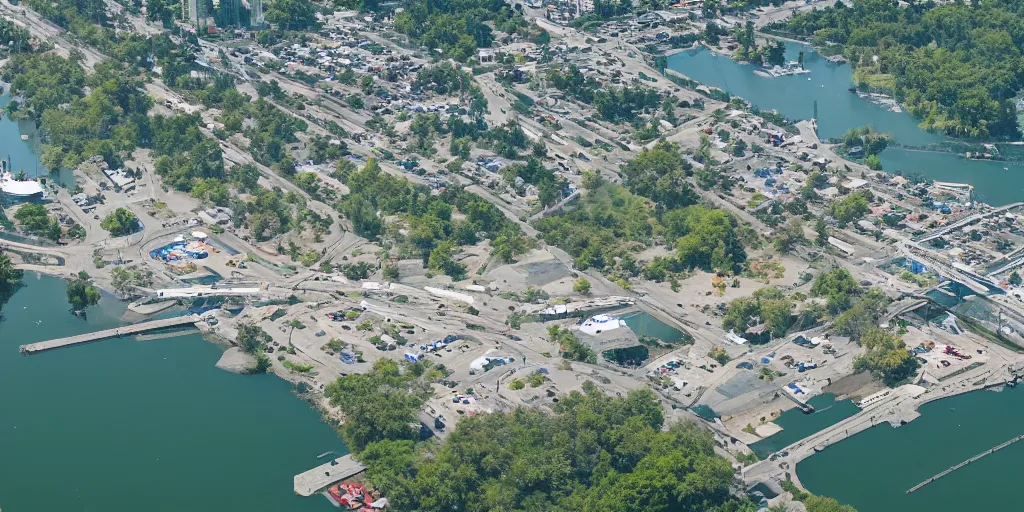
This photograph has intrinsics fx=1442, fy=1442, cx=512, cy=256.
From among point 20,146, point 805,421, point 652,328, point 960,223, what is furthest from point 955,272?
point 20,146

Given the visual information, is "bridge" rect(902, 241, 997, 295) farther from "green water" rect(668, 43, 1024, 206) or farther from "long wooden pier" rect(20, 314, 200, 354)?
"long wooden pier" rect(20, 314, 200, 354)

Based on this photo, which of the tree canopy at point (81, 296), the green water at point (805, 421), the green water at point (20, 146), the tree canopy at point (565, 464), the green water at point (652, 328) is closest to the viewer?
the tree canopy at point (565, 464)

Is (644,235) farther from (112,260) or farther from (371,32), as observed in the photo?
(371,32)

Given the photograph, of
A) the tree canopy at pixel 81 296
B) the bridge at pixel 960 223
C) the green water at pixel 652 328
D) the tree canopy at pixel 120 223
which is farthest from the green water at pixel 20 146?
the bridge at pixel 960 223

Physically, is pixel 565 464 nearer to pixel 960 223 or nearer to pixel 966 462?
pixel 966 462

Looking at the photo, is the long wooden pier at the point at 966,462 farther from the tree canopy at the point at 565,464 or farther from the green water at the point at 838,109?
the green water at the point at 838,109

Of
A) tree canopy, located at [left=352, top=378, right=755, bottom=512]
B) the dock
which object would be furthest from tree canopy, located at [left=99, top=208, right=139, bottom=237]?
tree canopy, located at [left=352, top=378, right=755, bottom=512]

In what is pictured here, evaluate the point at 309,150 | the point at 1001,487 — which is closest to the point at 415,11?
the point at 309,150
